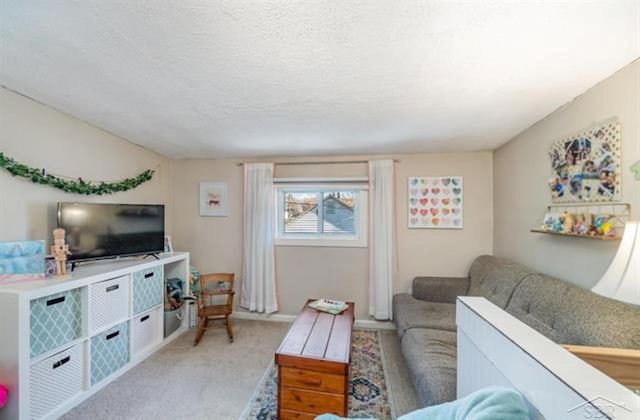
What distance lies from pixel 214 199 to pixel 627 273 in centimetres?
365

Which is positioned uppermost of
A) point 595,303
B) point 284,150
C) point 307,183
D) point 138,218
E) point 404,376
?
point 284,150

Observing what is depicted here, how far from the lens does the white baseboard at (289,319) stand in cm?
326

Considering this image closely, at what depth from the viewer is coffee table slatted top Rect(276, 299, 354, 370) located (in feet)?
5.67

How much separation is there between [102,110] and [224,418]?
2.41m

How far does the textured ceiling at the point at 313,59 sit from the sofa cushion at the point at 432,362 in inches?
66.5

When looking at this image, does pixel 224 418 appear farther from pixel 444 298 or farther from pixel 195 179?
pixel 195 179

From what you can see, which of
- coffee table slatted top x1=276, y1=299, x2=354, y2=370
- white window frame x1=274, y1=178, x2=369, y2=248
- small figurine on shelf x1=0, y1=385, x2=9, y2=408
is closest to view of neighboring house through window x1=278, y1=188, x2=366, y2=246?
white window frame x1=274, y1=178, x2=369, y2=248

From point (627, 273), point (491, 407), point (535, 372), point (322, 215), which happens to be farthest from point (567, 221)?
point (322, 215)

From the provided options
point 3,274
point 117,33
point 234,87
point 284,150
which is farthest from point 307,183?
point 3,274

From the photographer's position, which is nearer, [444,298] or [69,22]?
[69,22]

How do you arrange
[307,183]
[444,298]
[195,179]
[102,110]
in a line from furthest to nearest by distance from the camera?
[195,179] → [307,183] → [444,298] → [102,110]

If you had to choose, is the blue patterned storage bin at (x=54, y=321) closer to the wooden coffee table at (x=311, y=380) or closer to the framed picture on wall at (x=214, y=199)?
the wooden coffee table at (x=311, y=380)

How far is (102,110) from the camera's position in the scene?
2139 millimetres

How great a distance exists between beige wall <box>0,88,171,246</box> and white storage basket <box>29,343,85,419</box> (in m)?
0.91
